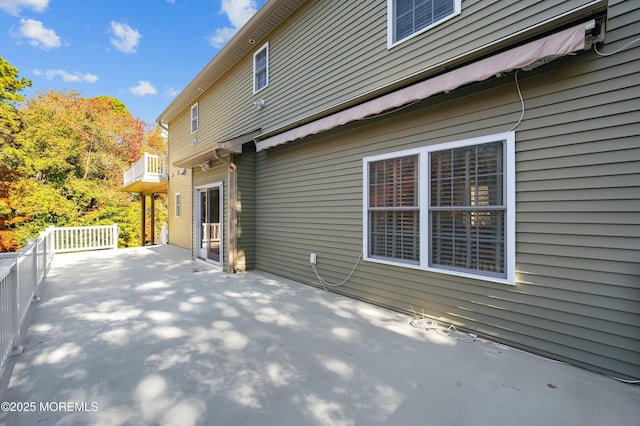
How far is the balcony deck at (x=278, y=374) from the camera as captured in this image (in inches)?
80.4

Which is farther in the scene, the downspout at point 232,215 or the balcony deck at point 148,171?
the balcony deck at point 148,171

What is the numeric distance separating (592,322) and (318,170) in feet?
14.1

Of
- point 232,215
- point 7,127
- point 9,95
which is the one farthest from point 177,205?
point 7,127

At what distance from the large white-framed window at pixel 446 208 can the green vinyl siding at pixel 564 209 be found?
0.12m

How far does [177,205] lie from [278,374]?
11.9 meters

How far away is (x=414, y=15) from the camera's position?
13.3 ft

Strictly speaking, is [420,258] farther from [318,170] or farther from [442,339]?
[318,170]

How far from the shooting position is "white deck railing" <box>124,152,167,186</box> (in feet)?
36.4

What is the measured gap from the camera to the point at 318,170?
18.2ft

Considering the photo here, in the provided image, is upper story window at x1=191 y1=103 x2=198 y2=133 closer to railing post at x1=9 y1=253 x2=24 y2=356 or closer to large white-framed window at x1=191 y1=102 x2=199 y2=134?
large white-framed window at x1=191 y1=102 x2=199 y2=134

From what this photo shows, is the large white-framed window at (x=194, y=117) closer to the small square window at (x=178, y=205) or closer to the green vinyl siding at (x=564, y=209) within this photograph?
the small square window at (x=178, y=205)

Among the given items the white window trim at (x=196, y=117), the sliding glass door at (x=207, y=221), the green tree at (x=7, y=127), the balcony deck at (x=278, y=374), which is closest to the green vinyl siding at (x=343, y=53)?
the sliding glass door at (x=207, y=221)

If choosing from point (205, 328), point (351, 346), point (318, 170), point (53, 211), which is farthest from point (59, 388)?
point (53, 211)

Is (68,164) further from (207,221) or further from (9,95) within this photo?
(207,221)
